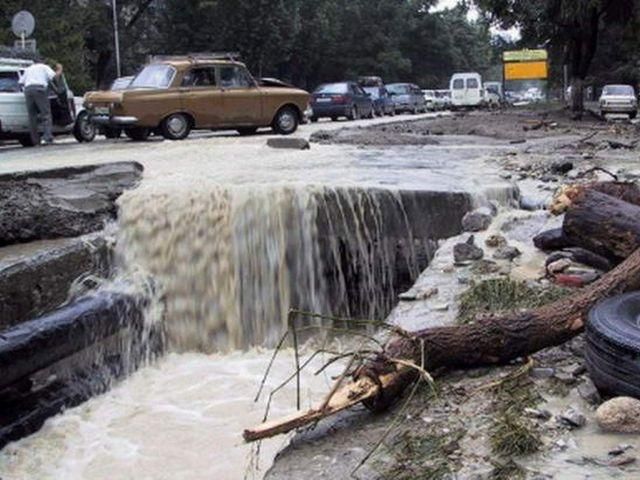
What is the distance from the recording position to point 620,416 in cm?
323

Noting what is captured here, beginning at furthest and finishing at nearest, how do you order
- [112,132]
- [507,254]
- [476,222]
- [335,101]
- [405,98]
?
[405,98], [335,101], [112,132], [476,222], [507,254]

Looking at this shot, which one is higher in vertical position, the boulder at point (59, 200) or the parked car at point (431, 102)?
the parked car at point (431, 102)

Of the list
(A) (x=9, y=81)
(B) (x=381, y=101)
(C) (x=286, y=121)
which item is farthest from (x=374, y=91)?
(A) (x=9, y=81)

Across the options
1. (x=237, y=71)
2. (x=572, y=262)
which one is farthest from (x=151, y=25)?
(x=572, y=262)

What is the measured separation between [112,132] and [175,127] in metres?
2.05

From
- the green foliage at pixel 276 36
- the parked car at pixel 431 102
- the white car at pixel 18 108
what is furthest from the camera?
the parked car at pixel 431 102

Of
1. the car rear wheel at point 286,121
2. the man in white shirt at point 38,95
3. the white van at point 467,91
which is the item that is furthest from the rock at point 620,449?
the white van at point 467,91

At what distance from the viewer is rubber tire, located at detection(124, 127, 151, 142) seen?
55.3 feet

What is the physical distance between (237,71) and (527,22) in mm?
11951

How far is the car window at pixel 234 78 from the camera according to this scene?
17719mm

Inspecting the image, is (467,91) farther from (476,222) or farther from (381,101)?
(476,222)

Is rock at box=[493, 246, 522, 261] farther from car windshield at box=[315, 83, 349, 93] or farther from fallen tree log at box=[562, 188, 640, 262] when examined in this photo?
car windshield at box=[315, 83, 349, 93]

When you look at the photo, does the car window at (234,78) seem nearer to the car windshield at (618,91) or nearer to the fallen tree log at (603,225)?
the fallen tree log at (603,225)

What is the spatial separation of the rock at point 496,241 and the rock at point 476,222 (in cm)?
64
